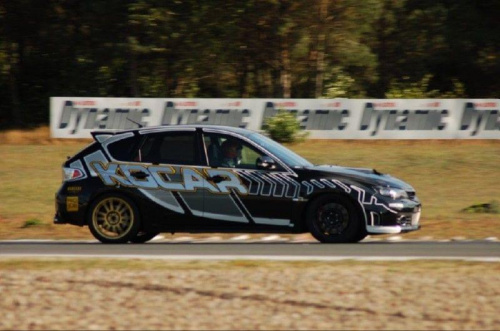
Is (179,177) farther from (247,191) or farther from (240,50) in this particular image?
(240,50)

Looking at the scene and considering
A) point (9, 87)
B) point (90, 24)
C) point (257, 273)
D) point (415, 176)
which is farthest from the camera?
point (9, 87)

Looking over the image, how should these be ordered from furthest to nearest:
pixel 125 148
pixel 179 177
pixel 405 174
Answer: pixel 405 174 < pixel 125 148 < pixel 179 177

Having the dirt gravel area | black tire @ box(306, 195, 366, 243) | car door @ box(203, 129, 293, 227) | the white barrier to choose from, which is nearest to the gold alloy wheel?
car door @ box(203, 129, 293, 227)

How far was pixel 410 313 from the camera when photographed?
8.29 meters

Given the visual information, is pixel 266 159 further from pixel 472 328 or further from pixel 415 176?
pixel 415 176

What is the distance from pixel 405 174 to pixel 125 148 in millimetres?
12222

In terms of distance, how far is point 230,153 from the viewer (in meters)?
13.9

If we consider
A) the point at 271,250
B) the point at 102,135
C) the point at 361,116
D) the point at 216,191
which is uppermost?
the point at 361,116

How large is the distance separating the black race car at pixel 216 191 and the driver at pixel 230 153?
0.5 inches

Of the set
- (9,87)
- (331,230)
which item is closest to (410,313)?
(331,230)

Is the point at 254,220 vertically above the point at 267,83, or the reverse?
the point at 267,83

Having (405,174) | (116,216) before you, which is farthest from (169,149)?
(405,174)

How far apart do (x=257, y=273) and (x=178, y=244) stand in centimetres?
404

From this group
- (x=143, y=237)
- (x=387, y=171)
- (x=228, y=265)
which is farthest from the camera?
(x=387, y=171)
